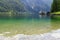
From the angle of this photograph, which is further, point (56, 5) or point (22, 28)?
point (56, 5)

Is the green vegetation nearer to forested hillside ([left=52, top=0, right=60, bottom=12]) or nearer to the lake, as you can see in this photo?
forested hillside ([left=52, top=0, right=60, bottom=12])

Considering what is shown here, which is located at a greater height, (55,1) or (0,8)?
(55,1)

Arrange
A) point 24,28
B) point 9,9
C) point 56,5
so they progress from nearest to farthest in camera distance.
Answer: point 24,28, point 56,5, point 9,9

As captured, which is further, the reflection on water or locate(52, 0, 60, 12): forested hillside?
locate(52, 0, 60, 12): forested hillside

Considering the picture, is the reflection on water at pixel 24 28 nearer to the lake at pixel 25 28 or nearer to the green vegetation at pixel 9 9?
the lake at pixel 25 28

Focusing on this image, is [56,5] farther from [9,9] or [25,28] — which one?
[9,9]

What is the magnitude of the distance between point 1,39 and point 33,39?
1.67m

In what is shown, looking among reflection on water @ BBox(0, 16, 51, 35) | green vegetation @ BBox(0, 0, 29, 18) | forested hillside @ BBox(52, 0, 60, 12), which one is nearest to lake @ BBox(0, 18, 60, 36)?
reflection on water @ BBox(0, 16, 51, 35)

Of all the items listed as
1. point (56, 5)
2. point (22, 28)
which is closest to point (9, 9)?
point (56, 5)

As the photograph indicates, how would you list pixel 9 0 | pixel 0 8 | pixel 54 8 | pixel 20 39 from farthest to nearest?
pixel 9 0 → pixel 0 8 → pixel 54 8 → pixel 20 39

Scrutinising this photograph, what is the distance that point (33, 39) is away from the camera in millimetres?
8555

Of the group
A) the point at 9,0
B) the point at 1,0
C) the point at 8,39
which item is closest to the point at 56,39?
the point at 8,39

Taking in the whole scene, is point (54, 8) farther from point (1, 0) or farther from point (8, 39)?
point (1, 0)

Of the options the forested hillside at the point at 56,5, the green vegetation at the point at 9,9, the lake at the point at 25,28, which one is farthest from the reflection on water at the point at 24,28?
the green vegetation at the point at 9,9
